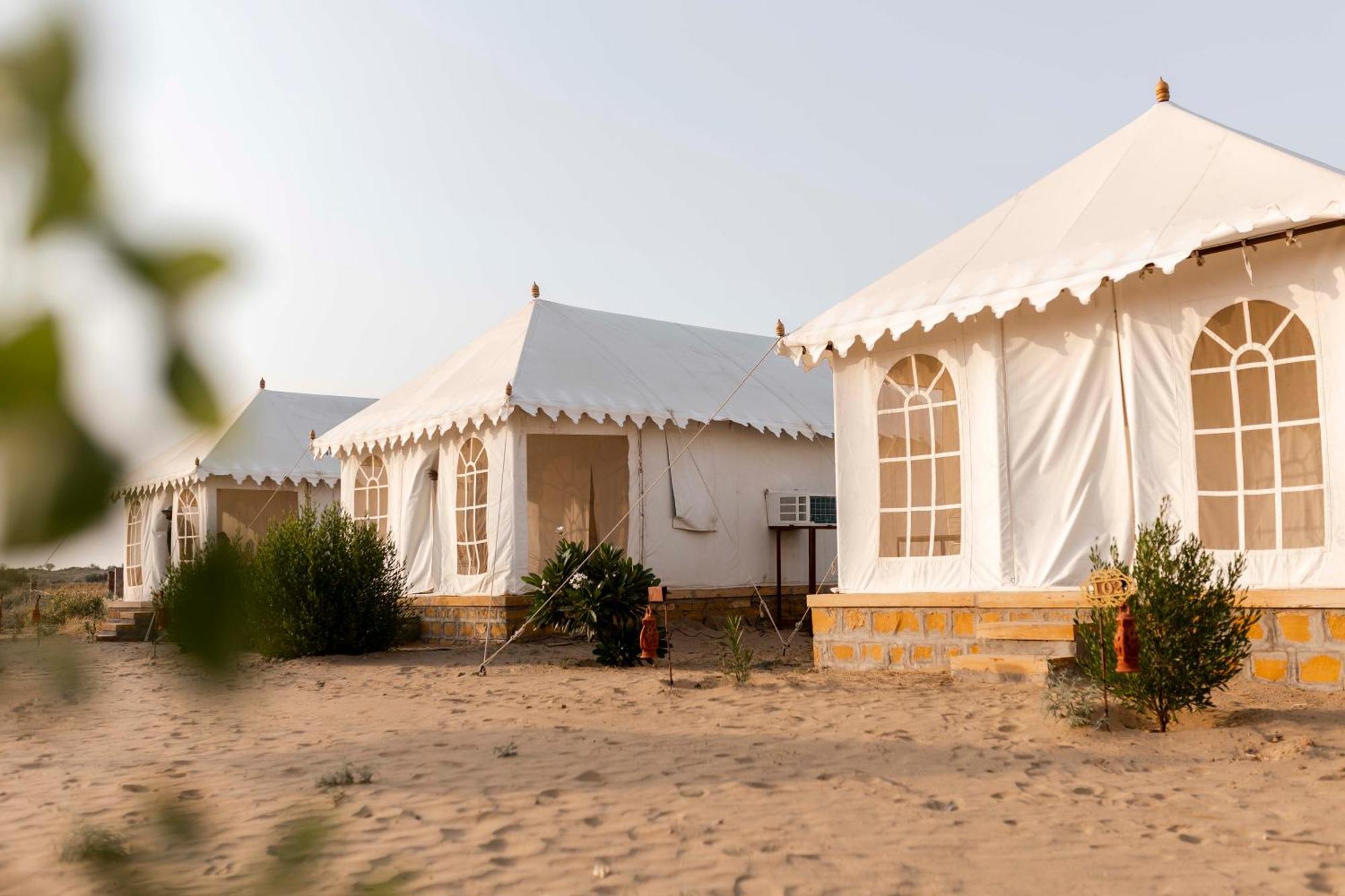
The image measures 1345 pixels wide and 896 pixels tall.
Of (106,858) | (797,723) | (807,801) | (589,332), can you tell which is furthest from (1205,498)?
(589,332)

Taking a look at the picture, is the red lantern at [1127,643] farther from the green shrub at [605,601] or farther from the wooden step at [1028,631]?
the green shrub at [605,601]

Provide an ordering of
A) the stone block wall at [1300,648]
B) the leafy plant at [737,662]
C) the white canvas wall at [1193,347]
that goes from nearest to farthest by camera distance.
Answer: the stone block wall at [1300,648] < the white canvas wall at [1193,347] < the leafy plant at [737,662]

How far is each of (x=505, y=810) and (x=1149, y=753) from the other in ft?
9.69

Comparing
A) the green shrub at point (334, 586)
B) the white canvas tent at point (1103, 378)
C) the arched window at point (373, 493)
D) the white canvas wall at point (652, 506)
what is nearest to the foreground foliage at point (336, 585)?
the green shrub at point (334, 586)

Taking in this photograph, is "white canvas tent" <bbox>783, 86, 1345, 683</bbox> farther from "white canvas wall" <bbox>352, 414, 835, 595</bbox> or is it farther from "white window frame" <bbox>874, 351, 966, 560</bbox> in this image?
"white canvas wall" <bbox>352, 414, 835, 595</bbox>

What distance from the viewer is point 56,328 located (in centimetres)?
39

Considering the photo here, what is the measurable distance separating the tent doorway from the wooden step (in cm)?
582

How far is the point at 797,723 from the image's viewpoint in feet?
20.1

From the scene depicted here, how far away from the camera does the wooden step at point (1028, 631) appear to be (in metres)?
6.92

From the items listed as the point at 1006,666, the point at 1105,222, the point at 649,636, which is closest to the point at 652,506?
the point at 649,636

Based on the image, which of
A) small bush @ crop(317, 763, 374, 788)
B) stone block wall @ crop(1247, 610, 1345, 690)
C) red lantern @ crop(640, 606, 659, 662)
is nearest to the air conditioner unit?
red lantern @ crop(640, 606, 659, 662)

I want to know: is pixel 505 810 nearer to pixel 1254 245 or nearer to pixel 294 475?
pixel 1254 245

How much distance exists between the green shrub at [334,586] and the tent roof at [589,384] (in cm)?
151

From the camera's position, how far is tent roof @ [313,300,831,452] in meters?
11.6
